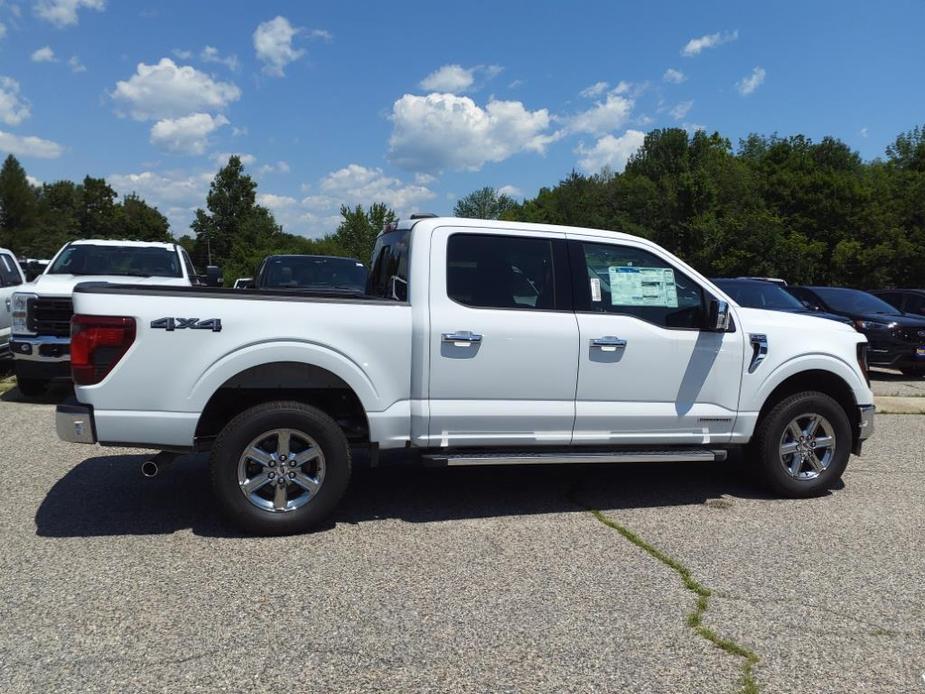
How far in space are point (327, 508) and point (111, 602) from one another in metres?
1.35

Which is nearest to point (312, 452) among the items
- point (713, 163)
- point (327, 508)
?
point (327, 508)

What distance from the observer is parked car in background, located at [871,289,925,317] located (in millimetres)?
17141

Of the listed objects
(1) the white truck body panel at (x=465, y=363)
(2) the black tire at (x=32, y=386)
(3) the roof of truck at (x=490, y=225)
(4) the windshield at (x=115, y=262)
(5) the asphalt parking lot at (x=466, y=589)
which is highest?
(3) the roof of truck at (x=490, y=225)

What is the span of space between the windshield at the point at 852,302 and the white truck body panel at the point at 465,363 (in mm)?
9549

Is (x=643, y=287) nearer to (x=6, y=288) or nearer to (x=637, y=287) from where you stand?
(x=637, y=287)

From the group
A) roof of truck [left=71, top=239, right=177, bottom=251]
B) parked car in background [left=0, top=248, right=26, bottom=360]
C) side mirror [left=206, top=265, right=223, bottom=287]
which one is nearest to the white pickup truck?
side mirror [left=206, top=265, right=223, bottom=287]

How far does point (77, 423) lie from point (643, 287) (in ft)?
12.4

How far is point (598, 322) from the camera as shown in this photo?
5.07 metres

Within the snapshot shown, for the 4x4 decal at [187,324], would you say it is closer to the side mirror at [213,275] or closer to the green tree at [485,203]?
the side mirror at [213,275]

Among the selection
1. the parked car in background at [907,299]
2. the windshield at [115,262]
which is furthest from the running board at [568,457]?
the parked car in background at [907,299]

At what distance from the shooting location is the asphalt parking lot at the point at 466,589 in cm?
309

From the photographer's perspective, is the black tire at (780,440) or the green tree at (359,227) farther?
the green tree at (359,227)

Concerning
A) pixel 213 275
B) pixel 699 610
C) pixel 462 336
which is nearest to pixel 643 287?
pixel 462 336

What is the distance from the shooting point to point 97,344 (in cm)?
427
